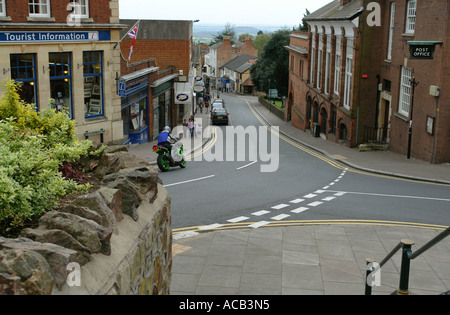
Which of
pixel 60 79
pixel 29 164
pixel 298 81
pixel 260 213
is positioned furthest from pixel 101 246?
pixel 298 81

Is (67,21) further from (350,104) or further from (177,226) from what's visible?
(350,104)

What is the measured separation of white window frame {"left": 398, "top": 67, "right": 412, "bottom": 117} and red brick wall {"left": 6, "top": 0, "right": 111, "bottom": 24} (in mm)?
16269

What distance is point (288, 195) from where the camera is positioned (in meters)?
17.2

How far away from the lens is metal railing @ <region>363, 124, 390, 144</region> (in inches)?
1254

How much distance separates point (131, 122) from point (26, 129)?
23949 mm

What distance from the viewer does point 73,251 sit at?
4207mm

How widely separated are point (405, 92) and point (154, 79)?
55.8ft

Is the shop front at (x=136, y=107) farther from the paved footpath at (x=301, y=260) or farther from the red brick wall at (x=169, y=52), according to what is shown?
the paved footpath at (x=301, y=260)

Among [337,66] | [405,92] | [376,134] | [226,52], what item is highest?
[226,52]

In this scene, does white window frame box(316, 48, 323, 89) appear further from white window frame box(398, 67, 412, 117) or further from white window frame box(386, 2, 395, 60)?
white window frame box(398, 67, 412, 117)

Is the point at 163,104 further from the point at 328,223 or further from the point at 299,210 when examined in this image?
Result: the point at 328,223

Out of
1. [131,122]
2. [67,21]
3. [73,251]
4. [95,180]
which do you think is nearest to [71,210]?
[73,251]

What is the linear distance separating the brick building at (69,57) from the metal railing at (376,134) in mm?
16218
